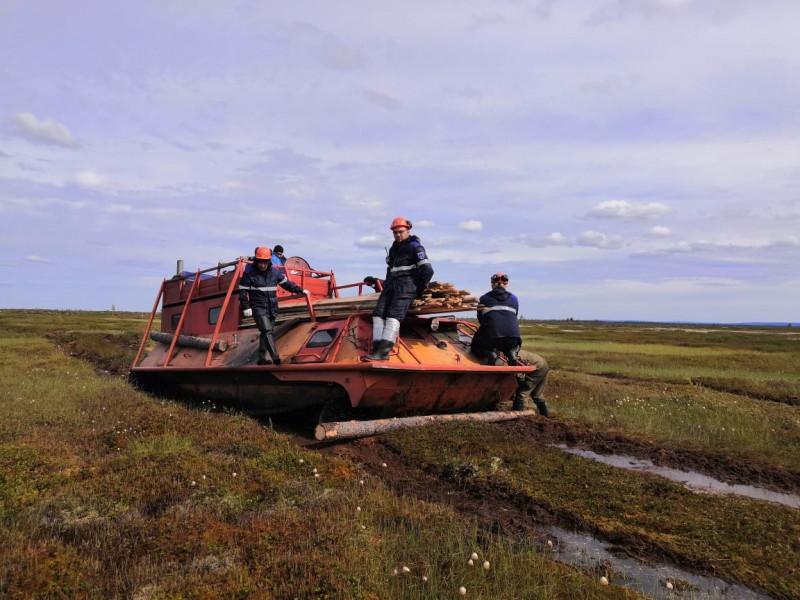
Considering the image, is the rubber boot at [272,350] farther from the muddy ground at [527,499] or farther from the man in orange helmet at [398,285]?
the man in orange helmet at [398,285]

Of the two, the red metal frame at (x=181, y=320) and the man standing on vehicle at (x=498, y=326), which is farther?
the red metal frame at (x=181, y=320)

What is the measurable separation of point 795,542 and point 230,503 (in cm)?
515

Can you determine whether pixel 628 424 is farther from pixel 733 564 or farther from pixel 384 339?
pixel 733 564

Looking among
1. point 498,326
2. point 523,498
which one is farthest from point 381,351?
point 523,498

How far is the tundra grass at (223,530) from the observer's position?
419cm

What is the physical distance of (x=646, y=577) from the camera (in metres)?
4.67

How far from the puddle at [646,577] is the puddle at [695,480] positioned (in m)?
2.57

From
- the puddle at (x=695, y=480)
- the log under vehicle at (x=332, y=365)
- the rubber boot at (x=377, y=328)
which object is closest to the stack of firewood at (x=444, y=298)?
the log under vehicle at (x=332, y=365)

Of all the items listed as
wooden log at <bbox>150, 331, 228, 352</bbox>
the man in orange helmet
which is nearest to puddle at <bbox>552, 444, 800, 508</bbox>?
the man in orange helmet

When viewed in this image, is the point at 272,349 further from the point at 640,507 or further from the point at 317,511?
the point at 640,507

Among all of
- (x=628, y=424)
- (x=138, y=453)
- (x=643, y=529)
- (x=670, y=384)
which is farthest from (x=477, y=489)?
(x=670, y=384)

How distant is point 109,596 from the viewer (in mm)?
4012

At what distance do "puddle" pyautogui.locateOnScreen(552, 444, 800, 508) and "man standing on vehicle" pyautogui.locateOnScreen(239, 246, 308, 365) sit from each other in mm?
5143

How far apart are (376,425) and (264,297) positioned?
3.20 metres
